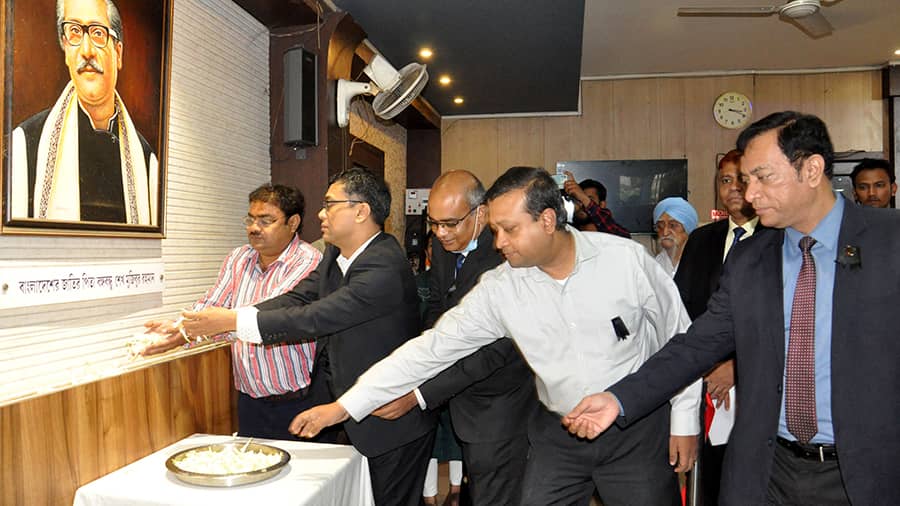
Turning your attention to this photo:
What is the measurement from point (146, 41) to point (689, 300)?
8.53 feet

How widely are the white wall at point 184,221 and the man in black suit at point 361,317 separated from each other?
418 mm

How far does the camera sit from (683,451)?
84.3 inches

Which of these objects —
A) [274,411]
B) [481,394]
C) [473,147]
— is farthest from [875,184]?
[473,147]

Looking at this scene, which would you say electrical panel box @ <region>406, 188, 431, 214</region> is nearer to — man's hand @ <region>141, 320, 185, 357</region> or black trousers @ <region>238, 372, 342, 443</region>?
black trousers @ <region>238, 372, 342, 443</region>

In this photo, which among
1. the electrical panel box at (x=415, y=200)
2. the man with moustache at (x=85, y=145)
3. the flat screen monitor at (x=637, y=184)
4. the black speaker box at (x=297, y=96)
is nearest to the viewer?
the man with moustache at (x=85, y=145)

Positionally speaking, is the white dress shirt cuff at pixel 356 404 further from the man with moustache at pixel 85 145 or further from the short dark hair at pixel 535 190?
the man with moustache at pixel 85 145

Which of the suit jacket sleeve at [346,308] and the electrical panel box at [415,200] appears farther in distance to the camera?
the electrical panel box at [415,200]

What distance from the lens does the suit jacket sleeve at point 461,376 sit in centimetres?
246

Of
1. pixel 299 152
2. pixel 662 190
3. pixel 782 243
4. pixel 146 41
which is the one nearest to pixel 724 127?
pixel 662 190

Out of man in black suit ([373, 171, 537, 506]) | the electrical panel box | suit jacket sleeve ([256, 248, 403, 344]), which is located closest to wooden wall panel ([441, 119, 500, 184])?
the electrical panel box

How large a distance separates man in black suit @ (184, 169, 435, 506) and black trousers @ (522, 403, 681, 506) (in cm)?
54

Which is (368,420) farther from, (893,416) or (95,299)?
(893,416)

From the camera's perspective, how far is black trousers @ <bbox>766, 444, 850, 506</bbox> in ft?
5.66

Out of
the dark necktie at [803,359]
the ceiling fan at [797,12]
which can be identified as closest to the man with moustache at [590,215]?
the ceiling fan at [797,12]
